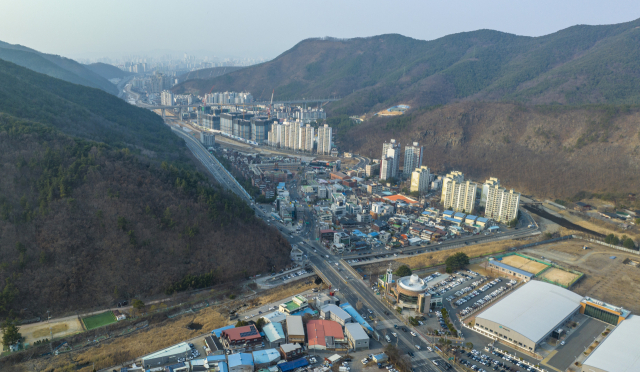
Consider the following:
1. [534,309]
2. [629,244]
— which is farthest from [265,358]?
[629,244]

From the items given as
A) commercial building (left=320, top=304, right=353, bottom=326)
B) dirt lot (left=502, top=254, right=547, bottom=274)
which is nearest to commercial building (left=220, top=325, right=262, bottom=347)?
commercial building (left=320, top=304, right=353, bottom=326)

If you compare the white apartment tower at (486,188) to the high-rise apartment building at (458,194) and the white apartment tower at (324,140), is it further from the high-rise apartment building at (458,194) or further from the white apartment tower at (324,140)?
the white apartment tower at (324,140)

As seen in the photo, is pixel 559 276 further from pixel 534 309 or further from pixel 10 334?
pixel 10 334

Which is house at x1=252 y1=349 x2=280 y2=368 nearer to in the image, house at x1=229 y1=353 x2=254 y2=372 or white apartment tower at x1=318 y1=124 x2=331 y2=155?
house at x1=229 y1=353 x2=254 y2=372

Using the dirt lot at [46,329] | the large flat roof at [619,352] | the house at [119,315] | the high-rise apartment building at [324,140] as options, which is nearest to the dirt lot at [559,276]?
the large flat roof at [619,352]

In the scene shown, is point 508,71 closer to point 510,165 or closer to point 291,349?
point 510,165

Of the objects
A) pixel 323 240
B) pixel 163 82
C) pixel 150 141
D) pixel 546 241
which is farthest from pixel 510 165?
pixel 163 82
